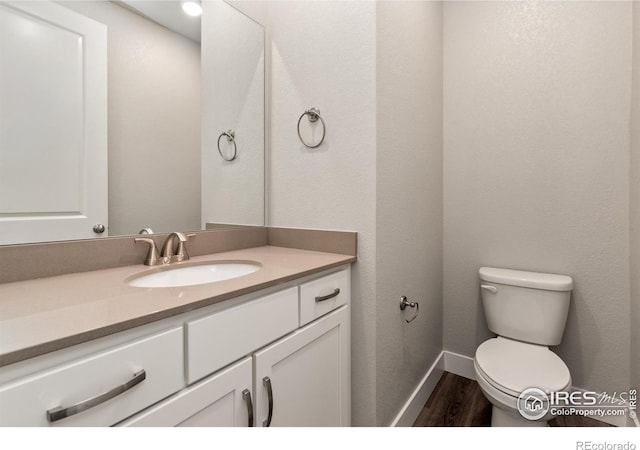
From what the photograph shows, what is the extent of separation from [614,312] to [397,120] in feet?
4.66

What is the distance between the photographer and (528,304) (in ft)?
4.92

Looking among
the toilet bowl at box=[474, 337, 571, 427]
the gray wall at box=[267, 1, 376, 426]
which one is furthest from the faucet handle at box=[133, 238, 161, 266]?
the toilet bowl at box=[474, 337, 571, 427]

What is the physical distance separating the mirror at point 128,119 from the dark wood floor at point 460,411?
132cm

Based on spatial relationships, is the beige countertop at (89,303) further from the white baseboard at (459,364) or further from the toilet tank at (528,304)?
the white baseboard at (459,364)

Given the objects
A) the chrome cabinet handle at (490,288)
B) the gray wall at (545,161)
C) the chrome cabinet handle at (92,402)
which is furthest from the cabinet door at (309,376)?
the gray wall at (545,161)

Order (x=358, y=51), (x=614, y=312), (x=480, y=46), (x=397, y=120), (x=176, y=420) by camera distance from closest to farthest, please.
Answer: (x=176, y=420) → (x=358, y=51) → (x=397, y=120) → (x=614, y=312) → (x=480, y=46)

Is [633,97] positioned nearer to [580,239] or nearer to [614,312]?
[580,239]

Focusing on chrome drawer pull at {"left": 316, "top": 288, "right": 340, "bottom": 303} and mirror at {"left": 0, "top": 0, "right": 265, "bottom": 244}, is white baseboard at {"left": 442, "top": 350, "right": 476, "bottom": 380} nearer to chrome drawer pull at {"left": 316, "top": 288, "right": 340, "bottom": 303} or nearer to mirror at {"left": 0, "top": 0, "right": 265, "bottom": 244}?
chrome drawer pull at {"left": 316, "top": 288, "right": 340, "bottom": 303}

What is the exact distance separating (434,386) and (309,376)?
111cm

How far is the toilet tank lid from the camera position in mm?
1452

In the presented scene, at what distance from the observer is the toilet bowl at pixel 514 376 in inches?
44.4

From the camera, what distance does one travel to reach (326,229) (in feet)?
4.39

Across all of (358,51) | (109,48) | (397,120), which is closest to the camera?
(109,48)

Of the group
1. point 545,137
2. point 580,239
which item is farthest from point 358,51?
point 580,239
